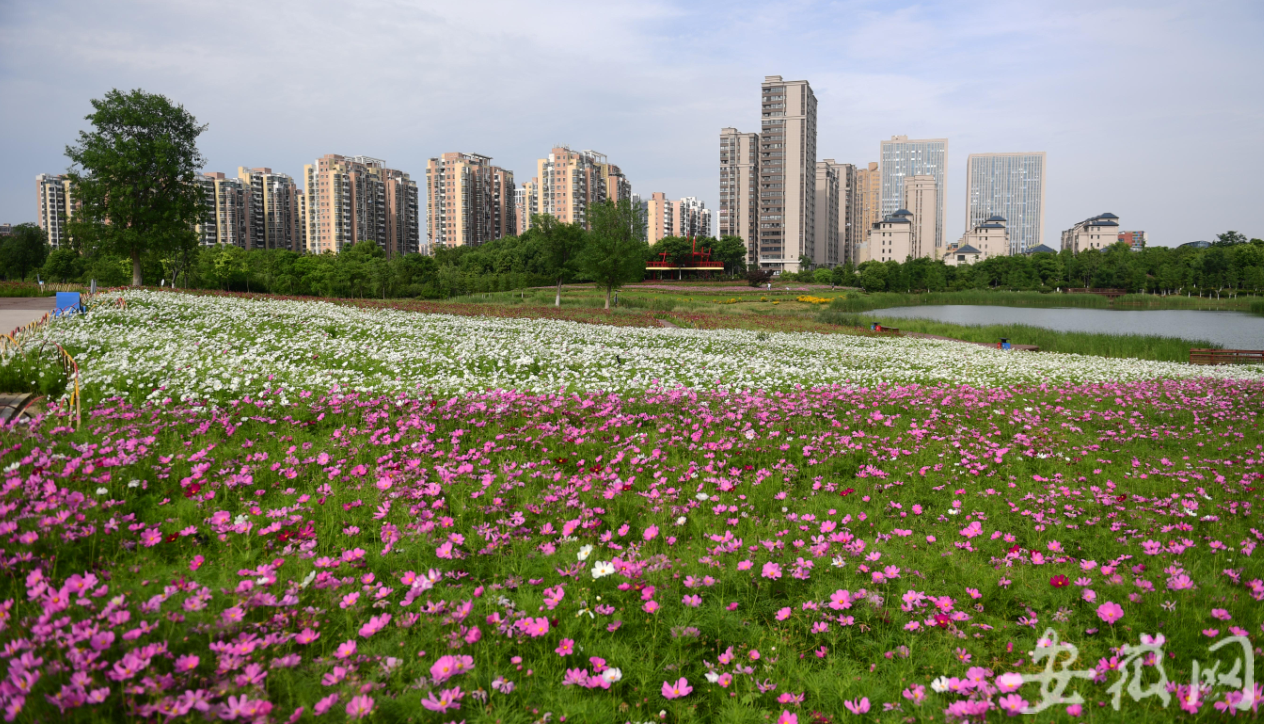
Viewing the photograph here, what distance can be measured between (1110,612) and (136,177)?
160 feet

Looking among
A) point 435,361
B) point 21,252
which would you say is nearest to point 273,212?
point 21,252

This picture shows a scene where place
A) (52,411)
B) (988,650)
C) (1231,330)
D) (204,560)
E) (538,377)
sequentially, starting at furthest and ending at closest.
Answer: (1231,330) < (538,377) < (52,411) < (204,560) < (988,650)

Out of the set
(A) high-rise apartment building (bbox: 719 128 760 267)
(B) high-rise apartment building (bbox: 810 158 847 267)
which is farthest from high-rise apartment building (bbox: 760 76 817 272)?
(B) high-rise apartment building (bbox: 810 158 847 267)

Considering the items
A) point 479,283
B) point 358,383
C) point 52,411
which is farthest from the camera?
point 479,283

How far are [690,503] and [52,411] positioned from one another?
7414 mm

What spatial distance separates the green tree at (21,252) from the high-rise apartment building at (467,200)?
302 feet

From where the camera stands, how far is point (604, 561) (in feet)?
13.6

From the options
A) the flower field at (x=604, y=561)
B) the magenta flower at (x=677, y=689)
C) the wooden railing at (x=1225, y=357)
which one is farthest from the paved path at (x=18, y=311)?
the wooden railing at (x=1225, y=357)

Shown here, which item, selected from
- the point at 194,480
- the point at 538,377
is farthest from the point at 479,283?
the point at 194,480

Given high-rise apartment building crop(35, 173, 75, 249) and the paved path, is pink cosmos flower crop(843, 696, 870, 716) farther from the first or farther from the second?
high-rise apartment building crop(35, 173, 75, 249)

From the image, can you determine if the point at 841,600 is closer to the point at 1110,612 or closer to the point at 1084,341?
the point at 1110,612

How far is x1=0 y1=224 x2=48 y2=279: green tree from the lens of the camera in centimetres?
6638

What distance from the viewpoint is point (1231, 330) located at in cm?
3672

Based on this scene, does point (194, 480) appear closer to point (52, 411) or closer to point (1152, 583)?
point (52, 411)
